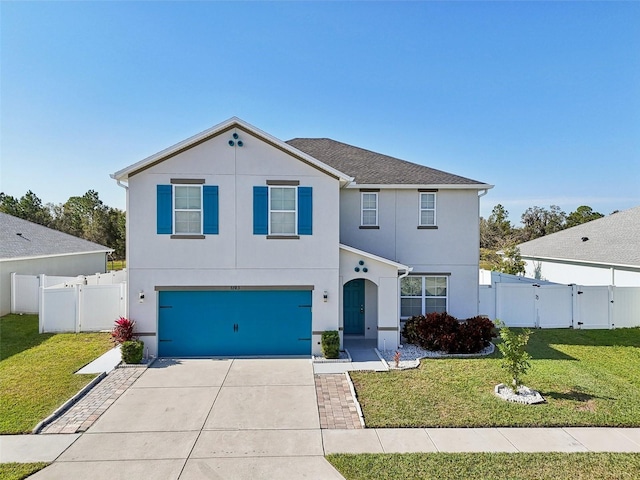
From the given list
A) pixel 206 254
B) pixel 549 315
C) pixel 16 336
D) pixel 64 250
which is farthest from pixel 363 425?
pixel 64 250

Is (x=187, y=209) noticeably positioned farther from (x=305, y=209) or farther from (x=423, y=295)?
(x=423, y=295)

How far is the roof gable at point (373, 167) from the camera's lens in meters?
14.3

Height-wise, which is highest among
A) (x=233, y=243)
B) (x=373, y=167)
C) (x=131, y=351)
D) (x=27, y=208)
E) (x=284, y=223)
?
(x=27, y=208)

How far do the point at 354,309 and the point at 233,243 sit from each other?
5778 millimetres

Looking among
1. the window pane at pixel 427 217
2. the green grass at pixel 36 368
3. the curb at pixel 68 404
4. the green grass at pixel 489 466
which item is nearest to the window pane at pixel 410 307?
the window pane at pixel 427 217

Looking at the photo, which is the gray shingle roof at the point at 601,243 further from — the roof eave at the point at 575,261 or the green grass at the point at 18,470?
the green grass at the point at 18,470

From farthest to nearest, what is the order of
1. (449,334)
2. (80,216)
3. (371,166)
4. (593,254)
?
(80,216), (593,254), (371,166), (449,334)

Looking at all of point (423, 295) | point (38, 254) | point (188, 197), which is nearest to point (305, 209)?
point (188, 197)

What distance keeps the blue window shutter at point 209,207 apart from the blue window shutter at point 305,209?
286 centimetres

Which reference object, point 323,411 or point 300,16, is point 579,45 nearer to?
point 300,16

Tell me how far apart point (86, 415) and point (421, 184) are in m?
13.1

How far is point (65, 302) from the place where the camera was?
14.3m

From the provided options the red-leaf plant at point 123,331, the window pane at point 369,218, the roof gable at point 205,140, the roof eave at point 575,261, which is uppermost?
the roof gable at point 205,140

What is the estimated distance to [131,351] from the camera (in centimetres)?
1088
